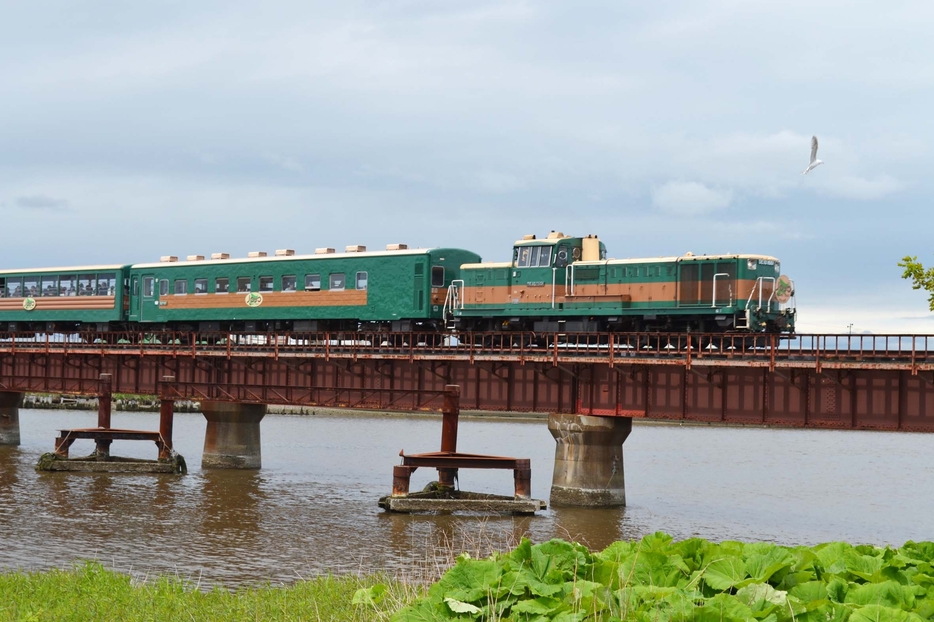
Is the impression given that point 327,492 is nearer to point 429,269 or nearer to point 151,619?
point 429,269

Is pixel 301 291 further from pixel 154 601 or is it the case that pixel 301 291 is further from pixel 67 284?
pixel 154 601

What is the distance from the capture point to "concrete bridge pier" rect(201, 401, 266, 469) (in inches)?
1945

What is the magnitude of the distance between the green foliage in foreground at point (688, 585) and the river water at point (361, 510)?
748 centimetres

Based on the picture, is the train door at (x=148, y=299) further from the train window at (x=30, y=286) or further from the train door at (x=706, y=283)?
the train door at (x=706, y=283)

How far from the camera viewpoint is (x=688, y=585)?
9.20 meters

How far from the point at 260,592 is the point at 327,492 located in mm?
25042

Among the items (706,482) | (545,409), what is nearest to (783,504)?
(706,482)

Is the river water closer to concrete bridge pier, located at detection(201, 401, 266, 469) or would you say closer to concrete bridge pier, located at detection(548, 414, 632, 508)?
concrete bridge pier, located at detection(548, 414, 632, 508)

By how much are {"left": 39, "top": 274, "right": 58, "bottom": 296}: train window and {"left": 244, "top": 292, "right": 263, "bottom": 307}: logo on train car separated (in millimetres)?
15645

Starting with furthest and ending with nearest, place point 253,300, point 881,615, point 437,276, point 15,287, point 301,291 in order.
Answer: point 15,287 < point 253,300 < point 301,291 < point 437,276 < point 881,615

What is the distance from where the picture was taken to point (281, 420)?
3848 inches

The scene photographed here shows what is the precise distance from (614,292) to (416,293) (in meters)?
9.67

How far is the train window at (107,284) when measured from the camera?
2216 inches

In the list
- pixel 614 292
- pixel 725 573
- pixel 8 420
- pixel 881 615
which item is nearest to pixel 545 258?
pixel 614 292
